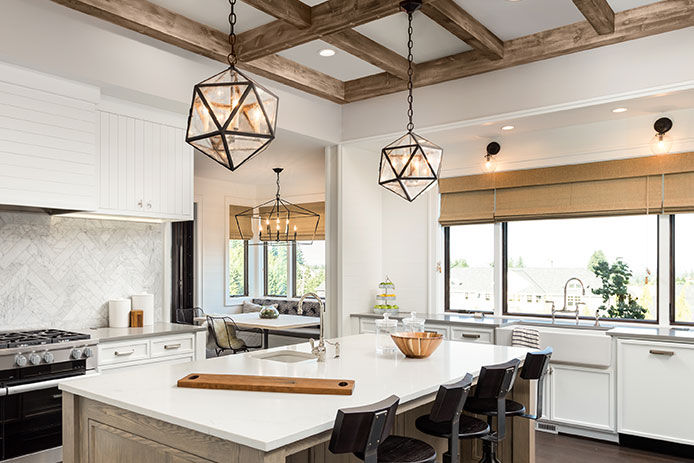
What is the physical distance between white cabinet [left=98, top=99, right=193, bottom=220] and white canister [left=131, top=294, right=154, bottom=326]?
682 millimetres

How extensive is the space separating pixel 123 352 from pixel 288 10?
2568mm

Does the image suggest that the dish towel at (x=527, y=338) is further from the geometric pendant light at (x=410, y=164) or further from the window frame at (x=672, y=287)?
the geometric pendant light at (x=410, y=164)

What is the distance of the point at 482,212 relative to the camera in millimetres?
5406

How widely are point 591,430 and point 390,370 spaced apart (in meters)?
2.57

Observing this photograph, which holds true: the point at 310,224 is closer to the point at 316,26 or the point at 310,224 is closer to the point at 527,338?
the point at 527,338

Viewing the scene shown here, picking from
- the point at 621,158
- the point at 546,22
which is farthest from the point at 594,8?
the point at 621,158

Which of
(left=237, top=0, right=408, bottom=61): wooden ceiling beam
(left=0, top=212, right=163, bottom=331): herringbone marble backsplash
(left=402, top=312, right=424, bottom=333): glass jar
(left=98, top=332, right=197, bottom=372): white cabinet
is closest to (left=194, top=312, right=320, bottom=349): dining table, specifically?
(left=0, top=212, right=163, bottom=331): herringbone marble backsplash

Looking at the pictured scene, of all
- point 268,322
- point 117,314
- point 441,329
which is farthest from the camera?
point 268,322

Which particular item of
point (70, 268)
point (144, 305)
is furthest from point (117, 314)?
point (70, 268)

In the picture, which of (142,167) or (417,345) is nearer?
(417,345)

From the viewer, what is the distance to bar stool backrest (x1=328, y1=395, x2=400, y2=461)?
1763mm

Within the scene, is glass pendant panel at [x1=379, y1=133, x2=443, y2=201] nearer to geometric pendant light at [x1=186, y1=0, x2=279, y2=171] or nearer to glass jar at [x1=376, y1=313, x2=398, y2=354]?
glass jar at [x1=376, y1=313, x2=398, y2=354]

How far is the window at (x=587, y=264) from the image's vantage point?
4.64 m

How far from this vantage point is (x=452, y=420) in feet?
7.73
